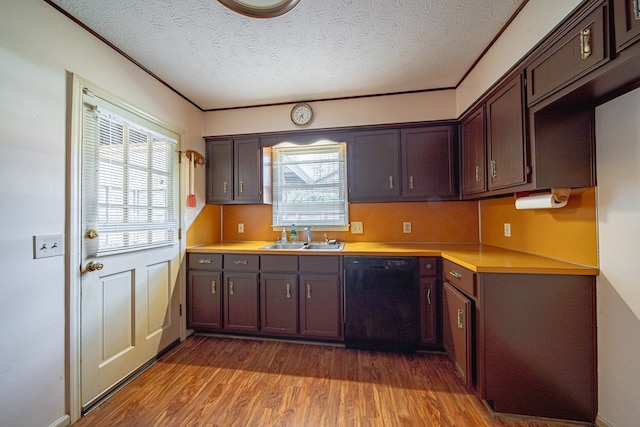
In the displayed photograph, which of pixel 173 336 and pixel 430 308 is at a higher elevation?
pixel 430 308

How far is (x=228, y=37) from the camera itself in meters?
1.71

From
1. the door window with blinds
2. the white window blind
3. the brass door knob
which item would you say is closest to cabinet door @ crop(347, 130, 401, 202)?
the white window blind

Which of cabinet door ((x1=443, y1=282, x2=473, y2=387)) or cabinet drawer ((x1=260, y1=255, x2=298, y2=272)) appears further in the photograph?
cabinet drawer ((x1=260, y1=255, x2=298, y2=272))

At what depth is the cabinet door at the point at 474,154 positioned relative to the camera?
2.04 m

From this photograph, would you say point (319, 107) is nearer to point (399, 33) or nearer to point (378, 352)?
point (399, 33)

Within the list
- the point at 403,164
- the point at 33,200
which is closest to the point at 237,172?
the point at 33,200

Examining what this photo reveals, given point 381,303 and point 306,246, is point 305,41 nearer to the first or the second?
point 306,246

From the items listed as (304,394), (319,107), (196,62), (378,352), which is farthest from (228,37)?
(378,352)

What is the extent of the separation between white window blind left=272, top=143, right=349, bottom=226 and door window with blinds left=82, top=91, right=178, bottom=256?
109 cm

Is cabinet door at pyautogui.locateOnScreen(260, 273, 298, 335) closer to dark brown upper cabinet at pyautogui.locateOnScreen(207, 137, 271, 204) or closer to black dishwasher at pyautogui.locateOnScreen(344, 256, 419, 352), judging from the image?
black dishwasher at pyautogui.locateOnScreen(344, 256, 419, 352)

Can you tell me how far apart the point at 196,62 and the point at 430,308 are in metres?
2.79

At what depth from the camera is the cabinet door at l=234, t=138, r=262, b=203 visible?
2.76 m

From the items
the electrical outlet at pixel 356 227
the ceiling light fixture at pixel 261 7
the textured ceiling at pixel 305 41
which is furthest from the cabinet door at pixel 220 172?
the ceiling light fixture at pixel 261 7

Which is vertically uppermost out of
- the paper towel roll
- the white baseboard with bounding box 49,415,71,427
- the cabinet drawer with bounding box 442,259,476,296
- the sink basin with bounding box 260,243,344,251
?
the paper towel roll
